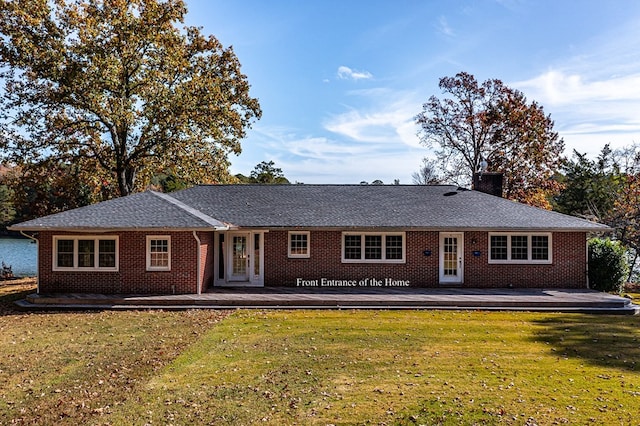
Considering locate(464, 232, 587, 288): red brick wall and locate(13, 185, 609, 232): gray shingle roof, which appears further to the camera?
locate(464, 232, 587, 288): red brick wall

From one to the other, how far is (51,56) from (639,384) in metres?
22.8

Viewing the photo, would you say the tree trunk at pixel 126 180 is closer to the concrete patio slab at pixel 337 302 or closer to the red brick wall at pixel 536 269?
the concrete patio slab at pixel 337 302

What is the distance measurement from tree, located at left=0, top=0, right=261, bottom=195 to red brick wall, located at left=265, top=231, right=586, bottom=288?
1059 cm

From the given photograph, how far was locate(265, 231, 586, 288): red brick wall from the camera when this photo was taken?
50.0 feet

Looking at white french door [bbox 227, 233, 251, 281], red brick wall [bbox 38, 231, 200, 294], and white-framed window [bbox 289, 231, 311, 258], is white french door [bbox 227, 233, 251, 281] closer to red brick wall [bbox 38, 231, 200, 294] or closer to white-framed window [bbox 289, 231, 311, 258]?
white-framed window [bbox 289, 231, 311, 258]

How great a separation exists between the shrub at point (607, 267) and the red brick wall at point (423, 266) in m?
0.75

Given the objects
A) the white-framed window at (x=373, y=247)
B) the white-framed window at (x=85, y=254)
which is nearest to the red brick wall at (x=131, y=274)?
the white-framed window at (x=85, y=254)

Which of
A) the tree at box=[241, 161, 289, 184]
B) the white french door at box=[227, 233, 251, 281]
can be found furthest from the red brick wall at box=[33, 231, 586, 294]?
the tree at box=[241, 161, 289, 184]

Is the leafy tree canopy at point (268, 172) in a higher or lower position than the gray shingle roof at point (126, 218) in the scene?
higher

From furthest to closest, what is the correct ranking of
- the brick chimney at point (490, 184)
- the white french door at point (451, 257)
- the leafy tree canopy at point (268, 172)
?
1. the leafy tree canopy at point (268, 172)
2. the brick chimney at point (490, 184)
3. the white french door at point (451, 257)

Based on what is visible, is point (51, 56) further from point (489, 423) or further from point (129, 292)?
point (489, 423)

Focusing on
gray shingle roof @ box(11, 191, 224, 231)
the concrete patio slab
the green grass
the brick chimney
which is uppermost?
the brick chimney

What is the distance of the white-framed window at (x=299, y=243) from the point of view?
1543 centimetres

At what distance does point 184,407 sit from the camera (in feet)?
19.1
